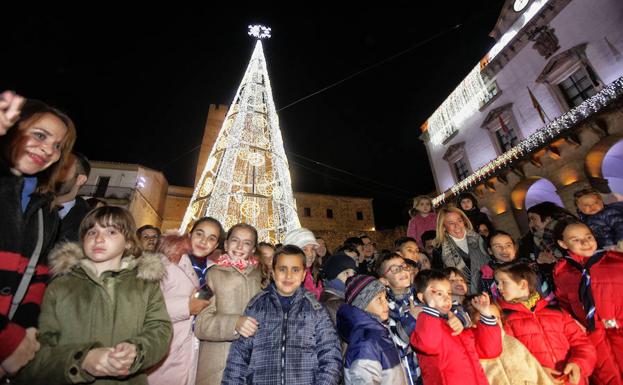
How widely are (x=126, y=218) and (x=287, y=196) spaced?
6667mm

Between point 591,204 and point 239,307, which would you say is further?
point 591,204

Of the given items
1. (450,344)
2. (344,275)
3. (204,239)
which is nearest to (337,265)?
(344,275)

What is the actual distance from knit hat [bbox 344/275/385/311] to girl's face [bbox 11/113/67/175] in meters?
2.55

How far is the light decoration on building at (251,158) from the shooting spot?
8.52 m

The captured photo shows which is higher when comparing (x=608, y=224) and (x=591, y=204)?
(x=591, y=204)

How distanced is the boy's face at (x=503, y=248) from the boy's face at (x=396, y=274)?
1661 millimetres

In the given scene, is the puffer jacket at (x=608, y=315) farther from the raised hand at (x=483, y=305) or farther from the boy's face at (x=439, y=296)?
the boy's face at (x=439, y=296)

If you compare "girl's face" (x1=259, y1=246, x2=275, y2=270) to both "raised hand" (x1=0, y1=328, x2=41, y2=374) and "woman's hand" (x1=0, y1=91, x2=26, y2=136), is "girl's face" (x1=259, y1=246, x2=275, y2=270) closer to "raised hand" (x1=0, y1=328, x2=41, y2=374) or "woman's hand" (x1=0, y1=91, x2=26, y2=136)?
"raised hand" (x1=0, y1=328, x2=41, y2=374)

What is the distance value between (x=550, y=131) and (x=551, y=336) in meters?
11.9

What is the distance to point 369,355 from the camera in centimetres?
217

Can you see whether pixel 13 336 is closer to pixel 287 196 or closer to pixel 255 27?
pixel 287 196

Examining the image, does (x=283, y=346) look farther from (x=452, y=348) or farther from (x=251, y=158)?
(x=251, y=158)

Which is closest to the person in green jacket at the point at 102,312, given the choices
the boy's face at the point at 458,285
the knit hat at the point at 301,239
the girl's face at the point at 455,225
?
the knit hat at the point at 301,239

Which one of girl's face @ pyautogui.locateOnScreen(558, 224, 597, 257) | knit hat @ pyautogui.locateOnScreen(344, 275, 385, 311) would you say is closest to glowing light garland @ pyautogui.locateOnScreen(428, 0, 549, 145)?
girl's face @ pyautogui.locateOnScreen(558, 224, 597, 257)
